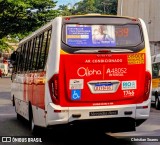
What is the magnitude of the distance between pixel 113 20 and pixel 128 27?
362 mm

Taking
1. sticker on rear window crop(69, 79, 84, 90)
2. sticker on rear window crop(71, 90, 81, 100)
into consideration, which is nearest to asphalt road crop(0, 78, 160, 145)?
sticker on rear window crop(71, 90, 81, 100)

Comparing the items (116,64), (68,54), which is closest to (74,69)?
(68,54)

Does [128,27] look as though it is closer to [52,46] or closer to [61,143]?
[52,46]

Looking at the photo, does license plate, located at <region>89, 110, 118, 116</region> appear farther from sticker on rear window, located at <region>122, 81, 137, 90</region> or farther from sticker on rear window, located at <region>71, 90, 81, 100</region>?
sticker on rear window, located at <region>122, 81, 137, 90</region>

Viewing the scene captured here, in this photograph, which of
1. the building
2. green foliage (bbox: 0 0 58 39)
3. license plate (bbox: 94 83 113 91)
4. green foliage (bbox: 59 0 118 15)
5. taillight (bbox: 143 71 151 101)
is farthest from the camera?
green foliage (bbox: 59 0 118 15)

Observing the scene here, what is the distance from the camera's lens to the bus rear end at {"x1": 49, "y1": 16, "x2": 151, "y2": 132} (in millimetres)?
9273

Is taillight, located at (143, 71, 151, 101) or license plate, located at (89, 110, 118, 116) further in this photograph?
taillight, located at (143, 71, 151, 101)

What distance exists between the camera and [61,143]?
33.0ft

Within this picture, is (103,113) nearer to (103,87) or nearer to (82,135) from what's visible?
(103,87)

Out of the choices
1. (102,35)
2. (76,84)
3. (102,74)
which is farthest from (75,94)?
(102,35)

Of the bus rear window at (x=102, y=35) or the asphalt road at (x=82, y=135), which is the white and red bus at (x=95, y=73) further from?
the asphalt road at (x=82, y=135)

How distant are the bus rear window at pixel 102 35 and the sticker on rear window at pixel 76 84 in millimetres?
745

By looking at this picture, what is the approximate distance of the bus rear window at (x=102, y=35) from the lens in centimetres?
952

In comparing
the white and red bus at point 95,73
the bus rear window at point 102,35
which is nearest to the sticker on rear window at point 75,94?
the white and red bus at point 95,73
